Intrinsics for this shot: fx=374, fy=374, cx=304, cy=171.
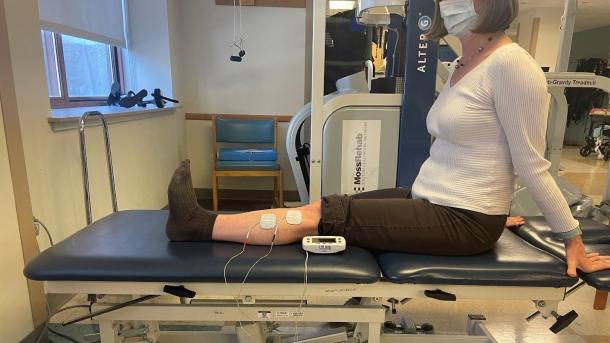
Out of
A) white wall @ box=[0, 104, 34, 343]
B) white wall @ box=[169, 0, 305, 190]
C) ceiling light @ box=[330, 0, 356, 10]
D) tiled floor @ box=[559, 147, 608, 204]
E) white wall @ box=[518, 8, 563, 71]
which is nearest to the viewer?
white wall @ box=[0, 104, 34, 343]

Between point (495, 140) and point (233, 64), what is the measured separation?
262cm

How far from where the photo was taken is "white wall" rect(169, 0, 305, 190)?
10.1 ft

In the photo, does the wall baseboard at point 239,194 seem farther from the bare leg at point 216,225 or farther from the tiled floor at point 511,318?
the bare leg at point 216,225

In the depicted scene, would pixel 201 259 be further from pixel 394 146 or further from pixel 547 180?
pixel 394 146

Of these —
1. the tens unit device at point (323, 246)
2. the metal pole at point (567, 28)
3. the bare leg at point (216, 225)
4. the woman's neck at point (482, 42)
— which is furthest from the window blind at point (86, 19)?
the metal pole at point (567, 28)

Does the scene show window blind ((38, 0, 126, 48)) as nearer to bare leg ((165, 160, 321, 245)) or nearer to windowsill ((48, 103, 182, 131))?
windowsill ((48, 103, 182, 131))

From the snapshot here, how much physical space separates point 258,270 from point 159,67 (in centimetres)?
244

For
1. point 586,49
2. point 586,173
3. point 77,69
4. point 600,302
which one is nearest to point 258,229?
point 600,302

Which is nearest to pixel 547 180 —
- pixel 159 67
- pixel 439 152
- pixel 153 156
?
pixel 439 152

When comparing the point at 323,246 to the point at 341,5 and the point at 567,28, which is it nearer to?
the point at 567,28

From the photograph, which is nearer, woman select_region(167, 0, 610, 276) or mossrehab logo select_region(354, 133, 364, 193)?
woman select_region(167, 0, 610, 276)

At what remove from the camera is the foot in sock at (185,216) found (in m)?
0.98

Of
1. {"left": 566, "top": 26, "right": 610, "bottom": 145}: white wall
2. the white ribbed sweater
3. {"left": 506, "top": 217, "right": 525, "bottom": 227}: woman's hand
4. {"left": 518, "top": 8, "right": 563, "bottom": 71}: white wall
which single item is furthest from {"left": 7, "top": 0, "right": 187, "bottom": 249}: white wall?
{"left": 566, "top": 26, "right": 610, "bottom": 145}: white wall

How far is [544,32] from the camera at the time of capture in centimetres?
675
